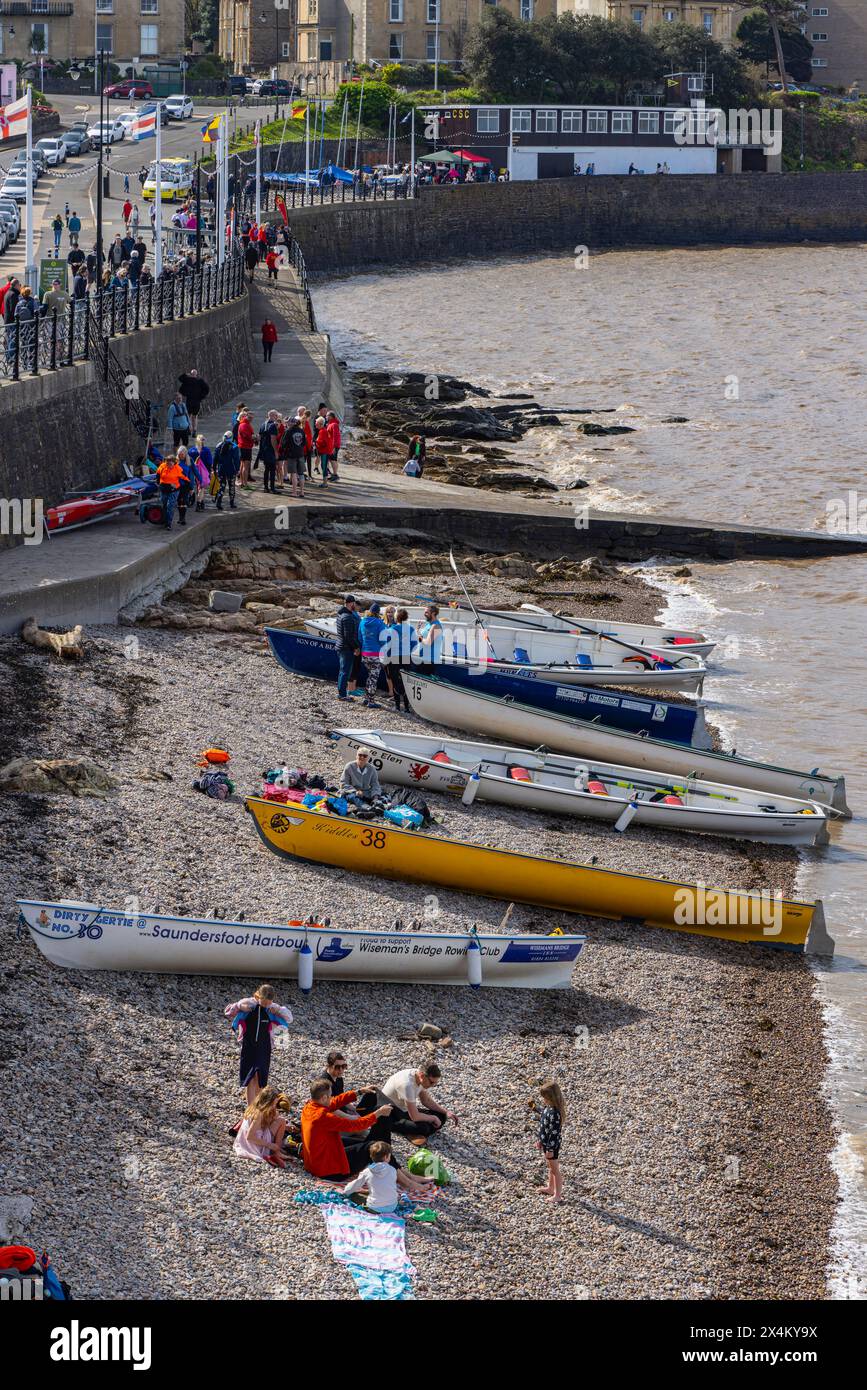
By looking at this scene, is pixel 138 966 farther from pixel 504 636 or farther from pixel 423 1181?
pixel 504 636

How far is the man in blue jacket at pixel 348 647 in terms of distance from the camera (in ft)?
71.1

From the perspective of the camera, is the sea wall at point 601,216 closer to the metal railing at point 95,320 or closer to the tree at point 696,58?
the tree at point 696,58

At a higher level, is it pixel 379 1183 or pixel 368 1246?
pixel 379 1183

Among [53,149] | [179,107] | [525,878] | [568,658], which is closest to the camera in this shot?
[525,878]

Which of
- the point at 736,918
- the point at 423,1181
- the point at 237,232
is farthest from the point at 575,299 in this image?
the point at 423,1181

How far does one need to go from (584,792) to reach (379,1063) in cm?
663

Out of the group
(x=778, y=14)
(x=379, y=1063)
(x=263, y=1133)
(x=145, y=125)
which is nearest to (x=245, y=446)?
(x=145, y=125)

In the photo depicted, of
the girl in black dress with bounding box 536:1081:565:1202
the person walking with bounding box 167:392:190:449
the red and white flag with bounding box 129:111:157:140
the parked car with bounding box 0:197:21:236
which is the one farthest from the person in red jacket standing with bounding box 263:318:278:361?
the girl in black dress with bounding box 536:1081:565:1202

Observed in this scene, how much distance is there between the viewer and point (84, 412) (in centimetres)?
2645

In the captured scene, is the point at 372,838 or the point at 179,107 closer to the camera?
the point at 372,838

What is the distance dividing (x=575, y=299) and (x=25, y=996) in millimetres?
63063

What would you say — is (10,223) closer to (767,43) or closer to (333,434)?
(333,434)

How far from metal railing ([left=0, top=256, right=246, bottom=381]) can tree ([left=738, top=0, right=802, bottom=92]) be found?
8096 centimetres

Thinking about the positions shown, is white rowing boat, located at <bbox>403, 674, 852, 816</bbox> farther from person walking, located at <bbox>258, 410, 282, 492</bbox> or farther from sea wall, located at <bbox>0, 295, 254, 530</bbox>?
person walking, located at <bbox>258, 410, 282, 492</bbox>
